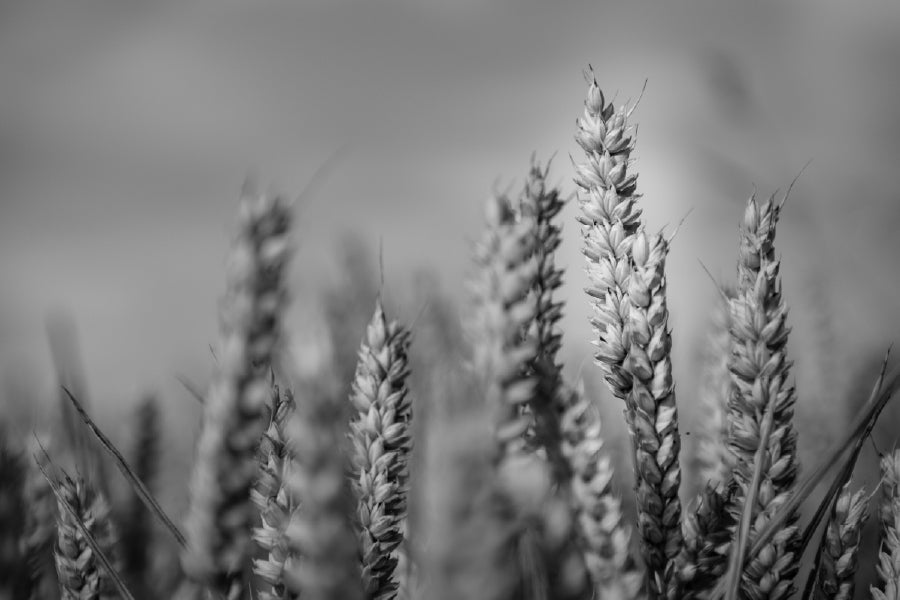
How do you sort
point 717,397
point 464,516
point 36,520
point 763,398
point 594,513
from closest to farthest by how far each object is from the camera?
point 464,516 < point 594,513 < point 763,398 < point 36,520 < point 717,397

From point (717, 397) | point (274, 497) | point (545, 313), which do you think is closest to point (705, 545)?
point (545, 313)

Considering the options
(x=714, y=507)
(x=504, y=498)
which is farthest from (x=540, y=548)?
(x=714, y=507)

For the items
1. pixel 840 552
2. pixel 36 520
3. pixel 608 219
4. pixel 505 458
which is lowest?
pixel 840 552

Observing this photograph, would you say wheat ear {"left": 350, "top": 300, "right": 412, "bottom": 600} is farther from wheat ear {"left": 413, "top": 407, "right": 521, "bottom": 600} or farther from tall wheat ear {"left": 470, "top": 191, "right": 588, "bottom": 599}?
wheat ear {"left": 413, "top": 407, "right": 521, "bottom": 600}

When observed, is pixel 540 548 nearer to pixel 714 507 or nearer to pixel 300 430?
pixel 300 430

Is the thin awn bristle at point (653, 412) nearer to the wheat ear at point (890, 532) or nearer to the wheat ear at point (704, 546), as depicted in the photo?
the wheat ear at point (704, 546)

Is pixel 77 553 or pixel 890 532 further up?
pixel 77 553

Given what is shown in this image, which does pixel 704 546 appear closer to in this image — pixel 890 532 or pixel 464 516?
pixel 890 532

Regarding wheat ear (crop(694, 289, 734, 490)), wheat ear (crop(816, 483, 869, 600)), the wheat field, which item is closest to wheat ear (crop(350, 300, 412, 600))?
the wheat field
